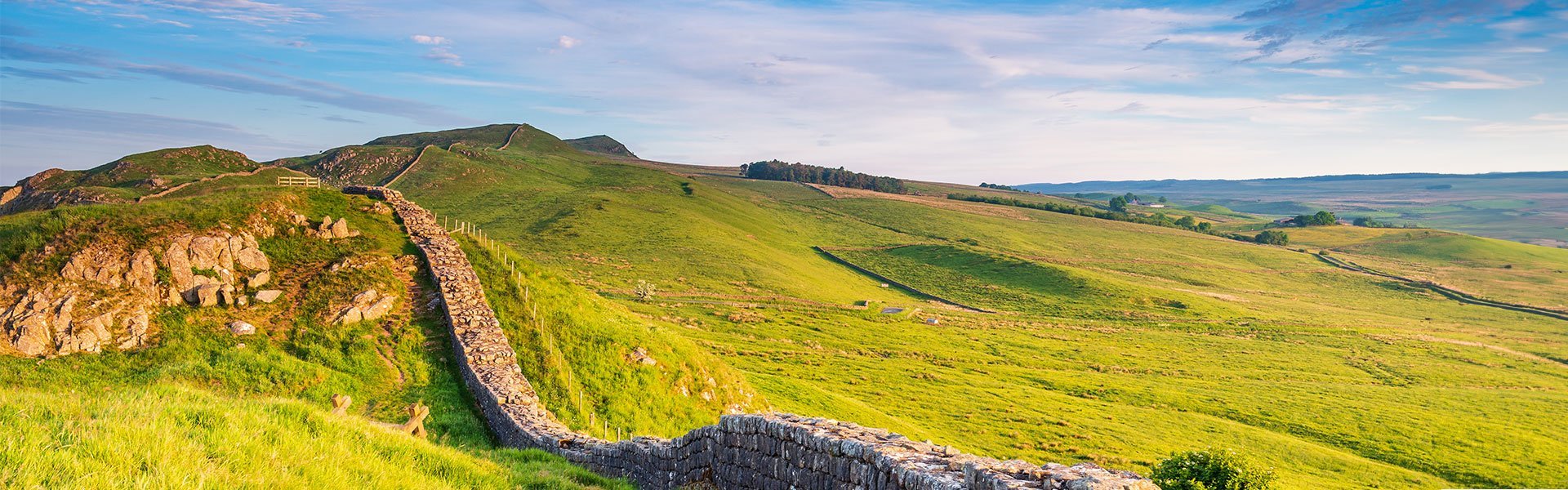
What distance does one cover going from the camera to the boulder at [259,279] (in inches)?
1080

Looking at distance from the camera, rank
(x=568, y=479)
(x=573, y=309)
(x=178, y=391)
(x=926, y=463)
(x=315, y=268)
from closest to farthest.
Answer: (x=926, y=463)
(x=178, y=391)
(x=568, y=479)
(x=315, y=268)
(x=573, y=309)

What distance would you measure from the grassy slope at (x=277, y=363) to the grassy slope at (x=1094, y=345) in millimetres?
20422

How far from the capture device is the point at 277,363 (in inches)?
930

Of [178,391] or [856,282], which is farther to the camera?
[856,282]

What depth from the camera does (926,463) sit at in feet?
31.9

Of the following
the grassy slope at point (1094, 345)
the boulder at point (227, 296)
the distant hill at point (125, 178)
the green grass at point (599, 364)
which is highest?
the distant hill at point (125, 178)

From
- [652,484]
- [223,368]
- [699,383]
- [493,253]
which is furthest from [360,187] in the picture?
[652,484]

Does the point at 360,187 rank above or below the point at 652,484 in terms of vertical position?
above

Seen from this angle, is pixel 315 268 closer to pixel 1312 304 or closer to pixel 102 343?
pixel 102 343

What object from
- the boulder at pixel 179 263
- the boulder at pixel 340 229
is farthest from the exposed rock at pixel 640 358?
the boulder at pixel 179 263

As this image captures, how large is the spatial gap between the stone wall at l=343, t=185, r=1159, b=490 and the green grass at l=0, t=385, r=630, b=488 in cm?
346

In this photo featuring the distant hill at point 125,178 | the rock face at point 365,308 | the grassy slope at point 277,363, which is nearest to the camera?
the grassy slope at point 277,363

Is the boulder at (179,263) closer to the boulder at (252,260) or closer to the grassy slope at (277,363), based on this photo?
the grassy slope at (277,363)

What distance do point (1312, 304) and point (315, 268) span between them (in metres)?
137
